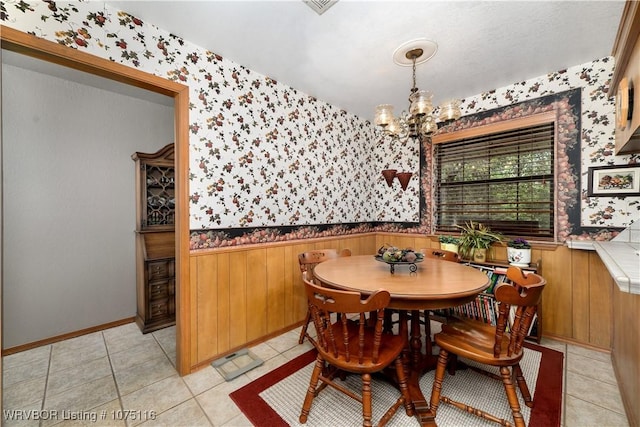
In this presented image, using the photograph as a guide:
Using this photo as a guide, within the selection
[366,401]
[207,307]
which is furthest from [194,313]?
[366,401]

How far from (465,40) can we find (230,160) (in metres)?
2.14

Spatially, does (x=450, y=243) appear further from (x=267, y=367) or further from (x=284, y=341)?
(x=267, y=367)

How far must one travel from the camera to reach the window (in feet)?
8.75

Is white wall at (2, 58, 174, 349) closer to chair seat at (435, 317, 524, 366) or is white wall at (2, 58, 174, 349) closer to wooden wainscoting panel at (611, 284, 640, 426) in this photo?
chair seat at (435, 317, 524, 366)

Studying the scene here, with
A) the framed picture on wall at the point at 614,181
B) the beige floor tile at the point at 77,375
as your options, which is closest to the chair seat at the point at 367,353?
the beige floor tile at the point at 77,375

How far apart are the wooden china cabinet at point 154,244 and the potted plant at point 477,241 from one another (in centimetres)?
329

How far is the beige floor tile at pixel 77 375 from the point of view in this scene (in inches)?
75.9

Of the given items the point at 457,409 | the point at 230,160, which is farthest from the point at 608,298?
the point at 230,160

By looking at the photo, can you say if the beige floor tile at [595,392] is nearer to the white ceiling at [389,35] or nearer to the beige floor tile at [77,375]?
the white ceiling at [389,35]

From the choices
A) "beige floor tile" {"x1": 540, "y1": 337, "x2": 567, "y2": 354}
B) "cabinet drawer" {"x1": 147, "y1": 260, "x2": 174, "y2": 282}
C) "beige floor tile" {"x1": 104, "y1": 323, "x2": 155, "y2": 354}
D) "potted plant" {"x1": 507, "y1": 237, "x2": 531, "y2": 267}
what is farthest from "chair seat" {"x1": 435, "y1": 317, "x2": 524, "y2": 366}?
"cabinet drawer" {"x1": 147, "y1": 260, "x2": 174, "y2": 282}

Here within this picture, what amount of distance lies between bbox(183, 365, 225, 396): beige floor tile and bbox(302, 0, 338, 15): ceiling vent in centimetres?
270

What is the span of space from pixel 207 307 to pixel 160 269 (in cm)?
112

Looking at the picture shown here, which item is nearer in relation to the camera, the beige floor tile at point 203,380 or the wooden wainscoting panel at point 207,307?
the beige floor tile at point 203,380

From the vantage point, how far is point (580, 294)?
244cm
